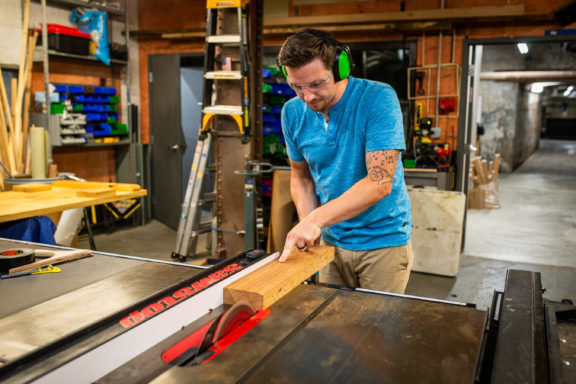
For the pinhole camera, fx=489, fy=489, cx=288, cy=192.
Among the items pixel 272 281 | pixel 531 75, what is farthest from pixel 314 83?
pixel 531 75

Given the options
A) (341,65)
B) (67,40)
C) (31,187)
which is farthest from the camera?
(67,40)

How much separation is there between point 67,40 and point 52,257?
4.66m

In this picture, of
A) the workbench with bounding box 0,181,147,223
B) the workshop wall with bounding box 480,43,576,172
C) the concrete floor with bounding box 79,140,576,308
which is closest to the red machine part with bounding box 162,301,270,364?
the workbench with bounding box 0,181,147,223

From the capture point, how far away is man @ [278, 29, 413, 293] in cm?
149

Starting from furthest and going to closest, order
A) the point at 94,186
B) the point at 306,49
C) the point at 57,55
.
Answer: the point at 57,55
the point at 94,186
the point at 306,49

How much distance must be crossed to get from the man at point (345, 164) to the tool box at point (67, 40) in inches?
181

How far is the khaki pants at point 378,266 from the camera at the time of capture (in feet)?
5.74

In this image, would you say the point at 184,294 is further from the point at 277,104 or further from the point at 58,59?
the point at 58,59

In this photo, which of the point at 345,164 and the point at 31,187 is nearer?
the point at 345,164

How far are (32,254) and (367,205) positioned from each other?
1.08 metres

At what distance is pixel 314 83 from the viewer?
1520 millimetres

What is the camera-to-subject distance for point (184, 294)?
1172 mm

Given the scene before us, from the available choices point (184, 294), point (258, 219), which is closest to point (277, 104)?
point (258, 219)

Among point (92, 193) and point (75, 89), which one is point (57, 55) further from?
point (92, 193)
